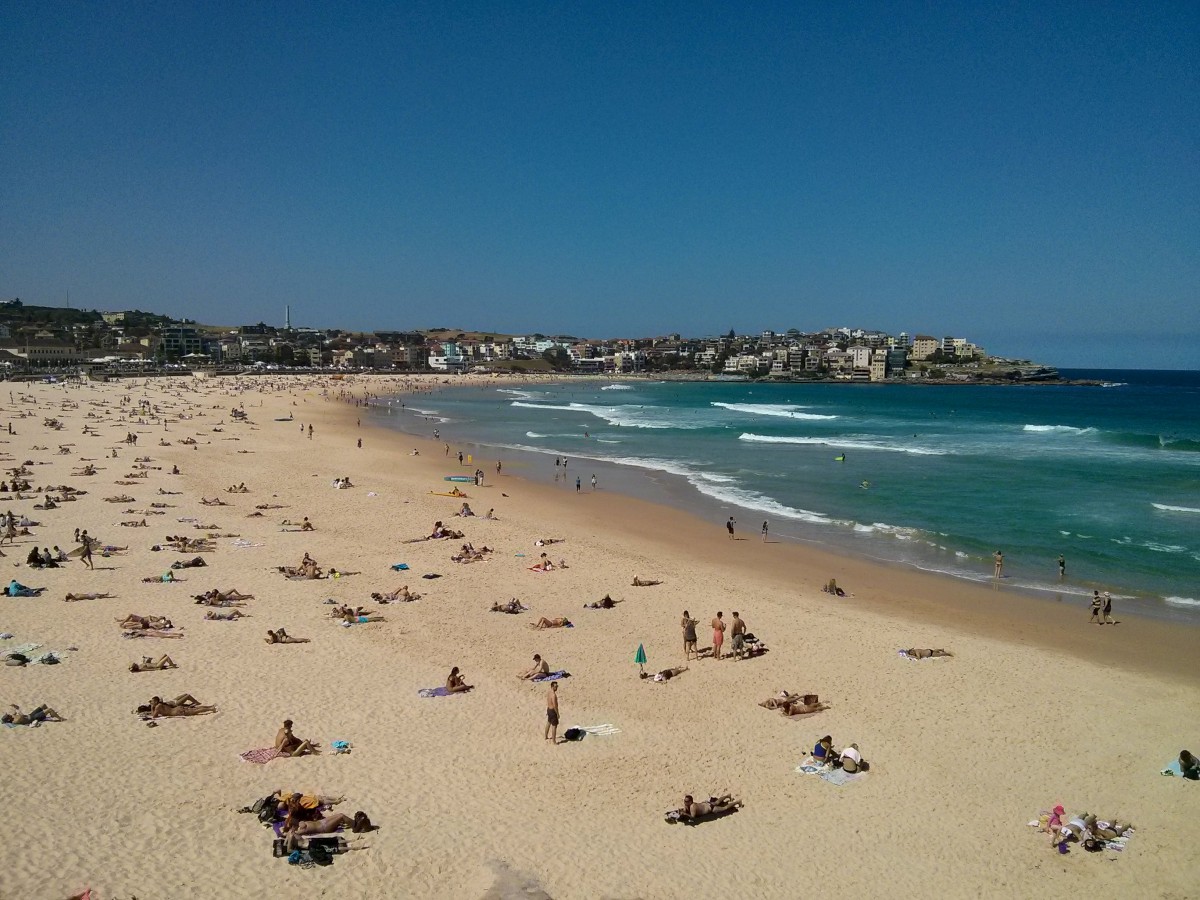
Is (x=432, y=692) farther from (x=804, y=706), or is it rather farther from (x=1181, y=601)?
(x=1181, y=601)

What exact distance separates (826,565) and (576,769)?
461 inches

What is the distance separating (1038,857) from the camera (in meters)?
7.69

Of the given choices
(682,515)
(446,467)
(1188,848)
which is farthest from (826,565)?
(446,467)

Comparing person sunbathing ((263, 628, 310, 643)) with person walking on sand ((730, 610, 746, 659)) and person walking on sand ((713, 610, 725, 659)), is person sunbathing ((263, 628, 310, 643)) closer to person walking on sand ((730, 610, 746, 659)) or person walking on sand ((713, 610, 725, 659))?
person walking on sand ((713, 610, 725, 659))

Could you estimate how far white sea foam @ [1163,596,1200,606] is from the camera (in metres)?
16.2

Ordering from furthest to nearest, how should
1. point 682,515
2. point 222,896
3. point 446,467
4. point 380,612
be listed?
1. point 446,467
2. point 682,515
3. point 380,612
4. point 222,896

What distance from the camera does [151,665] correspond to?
11.0m

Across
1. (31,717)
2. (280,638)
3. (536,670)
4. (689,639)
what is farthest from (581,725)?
→ (31,717)

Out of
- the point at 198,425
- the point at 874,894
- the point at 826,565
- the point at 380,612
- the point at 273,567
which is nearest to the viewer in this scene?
the point at 874,894

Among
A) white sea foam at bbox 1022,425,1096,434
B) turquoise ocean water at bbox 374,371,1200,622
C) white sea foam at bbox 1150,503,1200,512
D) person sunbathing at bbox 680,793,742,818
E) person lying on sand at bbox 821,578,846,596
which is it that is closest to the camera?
person sunbathing at bbox 680,793,742,818

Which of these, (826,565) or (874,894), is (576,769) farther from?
(826,565)

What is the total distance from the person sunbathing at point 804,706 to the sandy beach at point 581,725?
0.39 ft

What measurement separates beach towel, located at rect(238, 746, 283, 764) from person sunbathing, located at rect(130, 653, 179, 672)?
306 cm

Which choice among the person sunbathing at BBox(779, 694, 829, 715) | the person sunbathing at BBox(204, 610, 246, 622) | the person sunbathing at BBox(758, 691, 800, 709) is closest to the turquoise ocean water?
the person sunbathing at BBox(779, 694, 829, 715)
